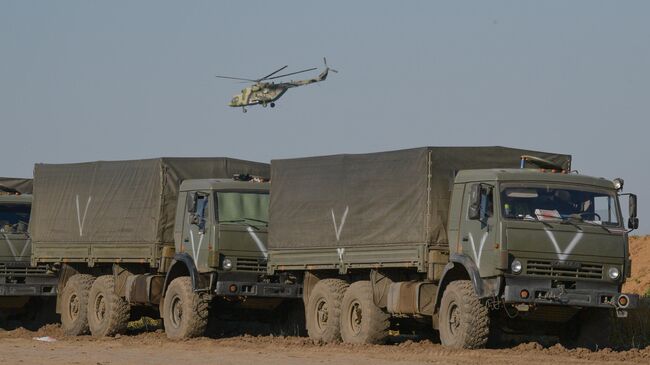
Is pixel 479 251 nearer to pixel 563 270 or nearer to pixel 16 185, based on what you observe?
pixel 563 270

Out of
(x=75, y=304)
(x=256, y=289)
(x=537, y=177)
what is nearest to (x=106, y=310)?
(x=75, y=304)

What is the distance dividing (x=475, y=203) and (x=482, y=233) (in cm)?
45

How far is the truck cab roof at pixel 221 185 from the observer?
24203mm

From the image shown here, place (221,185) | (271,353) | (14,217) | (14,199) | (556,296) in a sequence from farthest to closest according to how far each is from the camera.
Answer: (14,199) → (14,217) → (221,185) → (271,353) → (556,296)

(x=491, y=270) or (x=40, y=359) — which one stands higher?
(x=491, y=270)

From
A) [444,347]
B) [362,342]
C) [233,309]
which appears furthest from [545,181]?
[233,309]

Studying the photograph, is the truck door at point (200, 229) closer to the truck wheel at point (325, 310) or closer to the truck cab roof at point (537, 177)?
the truck wheel at point (325, 310)

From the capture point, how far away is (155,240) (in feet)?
84.2

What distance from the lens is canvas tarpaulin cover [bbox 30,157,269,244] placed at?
25797 mm

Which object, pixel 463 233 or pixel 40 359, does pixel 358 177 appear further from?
→ pixel 40 359

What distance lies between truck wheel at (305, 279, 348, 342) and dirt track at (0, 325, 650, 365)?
0.50 m

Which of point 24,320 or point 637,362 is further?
point 24,320

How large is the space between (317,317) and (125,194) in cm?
490

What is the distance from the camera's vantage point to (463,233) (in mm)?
20469
